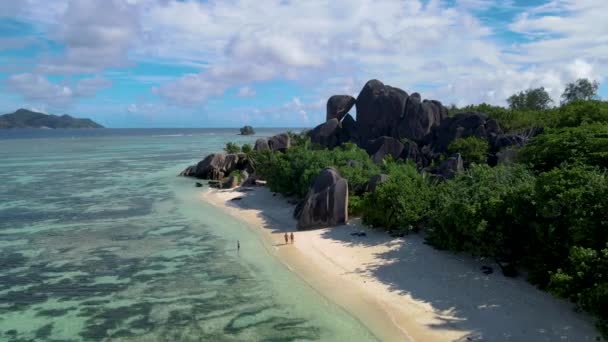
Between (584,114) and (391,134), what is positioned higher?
(584,114)

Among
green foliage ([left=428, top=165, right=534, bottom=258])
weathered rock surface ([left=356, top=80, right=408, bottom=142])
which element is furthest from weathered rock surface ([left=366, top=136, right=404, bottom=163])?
green foliage ([left=428, top=165, right=534, bottom=258])

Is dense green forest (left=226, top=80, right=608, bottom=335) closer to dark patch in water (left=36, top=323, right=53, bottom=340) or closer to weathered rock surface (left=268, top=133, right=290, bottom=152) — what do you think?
dark patch in water (left=36, top=323, right=53, bottom=340)

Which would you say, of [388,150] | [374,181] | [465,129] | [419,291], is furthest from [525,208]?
[465,129]

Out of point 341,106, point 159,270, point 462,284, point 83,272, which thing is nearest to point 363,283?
point 462,284

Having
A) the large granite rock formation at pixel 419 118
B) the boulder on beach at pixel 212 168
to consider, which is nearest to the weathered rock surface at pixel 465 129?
the large granite rock formation at pixel 419 118

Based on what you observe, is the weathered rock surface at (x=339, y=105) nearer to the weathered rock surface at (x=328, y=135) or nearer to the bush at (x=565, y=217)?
the weathered rock surface at (x=328, y=135)

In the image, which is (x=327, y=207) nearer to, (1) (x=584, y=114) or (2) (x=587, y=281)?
(2) (x=587, y=281)
